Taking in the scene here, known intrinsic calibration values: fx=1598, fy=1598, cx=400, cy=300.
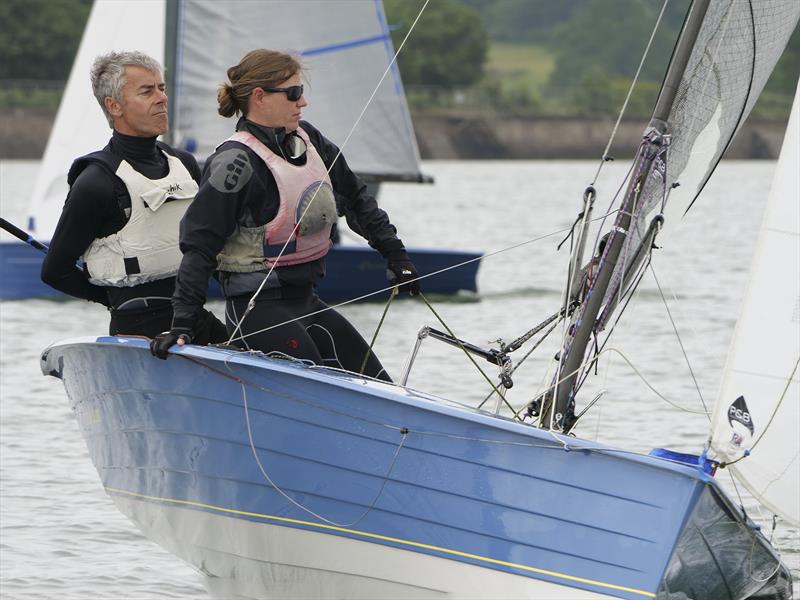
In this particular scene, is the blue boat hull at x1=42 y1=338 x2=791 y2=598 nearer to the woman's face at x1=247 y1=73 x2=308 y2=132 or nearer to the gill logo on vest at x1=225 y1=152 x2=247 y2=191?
the gill logo on vest at x1=225 y1=152 x2=247 y2=191

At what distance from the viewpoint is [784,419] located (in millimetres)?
4160

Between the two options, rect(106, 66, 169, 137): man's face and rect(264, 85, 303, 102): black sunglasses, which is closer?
rect(264, 85, 303, 102): black sunglasses

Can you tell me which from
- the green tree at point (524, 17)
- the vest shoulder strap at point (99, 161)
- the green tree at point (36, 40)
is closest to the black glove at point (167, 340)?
the vest shoulder strap at point (99, 161)

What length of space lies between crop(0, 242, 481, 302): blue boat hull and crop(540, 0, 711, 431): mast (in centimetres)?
767

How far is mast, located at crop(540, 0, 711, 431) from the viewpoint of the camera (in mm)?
4875

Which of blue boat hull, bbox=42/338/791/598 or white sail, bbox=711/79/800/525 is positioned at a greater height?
white sail, bbox=711/79/800/525

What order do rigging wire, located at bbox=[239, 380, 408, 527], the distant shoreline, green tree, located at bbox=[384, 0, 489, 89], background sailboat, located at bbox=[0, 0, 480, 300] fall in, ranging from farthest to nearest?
green tree, located at bbox=[384, 0, 489, 89] < the distant shoreline < background sailboat, located at bbox=[0, 0, 480, 300] < rigging wire, located at bbox=[239, 380, 408, 527]

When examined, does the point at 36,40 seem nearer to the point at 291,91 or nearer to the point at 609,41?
the point at 609,41

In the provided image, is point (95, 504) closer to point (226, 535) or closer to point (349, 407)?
point (226, 535)

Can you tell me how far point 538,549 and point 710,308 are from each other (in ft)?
37.8

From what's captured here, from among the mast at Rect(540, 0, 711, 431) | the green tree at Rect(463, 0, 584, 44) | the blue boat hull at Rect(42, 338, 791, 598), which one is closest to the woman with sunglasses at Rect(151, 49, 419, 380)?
the blue boat hull at Rect(42, 338, 791, 598)

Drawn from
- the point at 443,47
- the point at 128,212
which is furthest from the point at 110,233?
the point at 443,47

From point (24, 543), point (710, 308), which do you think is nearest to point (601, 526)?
point (24, 543)

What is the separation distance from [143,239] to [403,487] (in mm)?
1127
